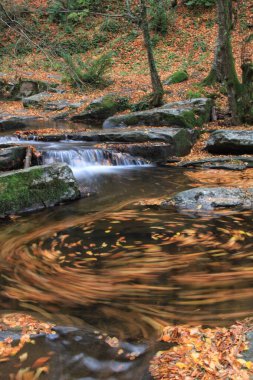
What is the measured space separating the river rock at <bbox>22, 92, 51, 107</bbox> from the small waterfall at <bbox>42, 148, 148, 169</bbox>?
808cm

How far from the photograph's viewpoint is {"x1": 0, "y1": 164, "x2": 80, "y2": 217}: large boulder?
6.15 m

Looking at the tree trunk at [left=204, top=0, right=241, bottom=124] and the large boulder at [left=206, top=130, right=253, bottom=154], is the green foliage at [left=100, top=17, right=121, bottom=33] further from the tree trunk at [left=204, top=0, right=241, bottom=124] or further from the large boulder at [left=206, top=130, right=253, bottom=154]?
the large boulder at [left=206, top=130, right=253, bottom=154]

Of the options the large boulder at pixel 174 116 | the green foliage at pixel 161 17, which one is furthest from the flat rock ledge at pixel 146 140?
the green foliage at pixel 161 17

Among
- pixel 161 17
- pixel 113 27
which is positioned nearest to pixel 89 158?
pixel 161 17

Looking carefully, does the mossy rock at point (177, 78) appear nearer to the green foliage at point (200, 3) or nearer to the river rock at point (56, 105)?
the river rock at point (56, 105)

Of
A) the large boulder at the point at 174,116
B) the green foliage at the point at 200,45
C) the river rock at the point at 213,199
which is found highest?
the green foliage at the point at 200,45

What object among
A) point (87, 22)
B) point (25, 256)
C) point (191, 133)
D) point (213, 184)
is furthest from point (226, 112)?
point (87, 22)

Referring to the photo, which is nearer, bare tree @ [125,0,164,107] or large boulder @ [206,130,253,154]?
large boulder @ [206,130,253,154]

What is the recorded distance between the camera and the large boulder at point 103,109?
46.5 ft

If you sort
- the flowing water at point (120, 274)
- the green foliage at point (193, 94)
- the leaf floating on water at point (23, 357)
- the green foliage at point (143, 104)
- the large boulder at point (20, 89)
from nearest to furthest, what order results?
1. the leaf floating on water at point (23, 357)
2. the flowing water at point (120, 274)
3. the green foliage at point (193, 94)
4. the green foliage at point (143, 104)
5. the large boulder at point (20, 89)

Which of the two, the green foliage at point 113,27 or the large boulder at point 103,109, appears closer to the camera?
the large boulder at point 103,109

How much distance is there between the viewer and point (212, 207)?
228 inches

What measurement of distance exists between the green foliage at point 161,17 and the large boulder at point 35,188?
1764 cm

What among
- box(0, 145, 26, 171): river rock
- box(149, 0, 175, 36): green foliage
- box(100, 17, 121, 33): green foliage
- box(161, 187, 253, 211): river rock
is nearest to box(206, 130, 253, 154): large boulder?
box(161, 187, 253, 211): river rock
